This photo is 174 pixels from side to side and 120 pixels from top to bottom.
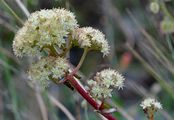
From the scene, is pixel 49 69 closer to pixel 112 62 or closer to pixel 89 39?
pixel 89 39

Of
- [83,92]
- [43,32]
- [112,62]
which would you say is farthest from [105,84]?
[112,62]

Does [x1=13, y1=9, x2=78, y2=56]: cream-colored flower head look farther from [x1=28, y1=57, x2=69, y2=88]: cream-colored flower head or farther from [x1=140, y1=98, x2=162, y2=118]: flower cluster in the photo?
[x1=140, y1=98, x2=162, y2=118]: flower cluster

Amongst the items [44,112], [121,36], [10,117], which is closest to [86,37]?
[44,112]

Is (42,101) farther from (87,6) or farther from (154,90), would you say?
(87,6)

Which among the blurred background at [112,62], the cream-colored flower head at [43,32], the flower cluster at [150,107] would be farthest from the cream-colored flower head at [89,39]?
the blurred background at [112,62]

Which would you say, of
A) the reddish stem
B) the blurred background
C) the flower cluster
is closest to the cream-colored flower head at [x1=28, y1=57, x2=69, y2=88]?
the reddish stem

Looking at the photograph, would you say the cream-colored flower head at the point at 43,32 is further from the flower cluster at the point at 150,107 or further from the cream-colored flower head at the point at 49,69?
the flower cluster at the point at 150,107

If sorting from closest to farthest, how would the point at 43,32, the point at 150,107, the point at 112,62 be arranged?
the point at 43,32
the point at 150,107
the point at 112,62
